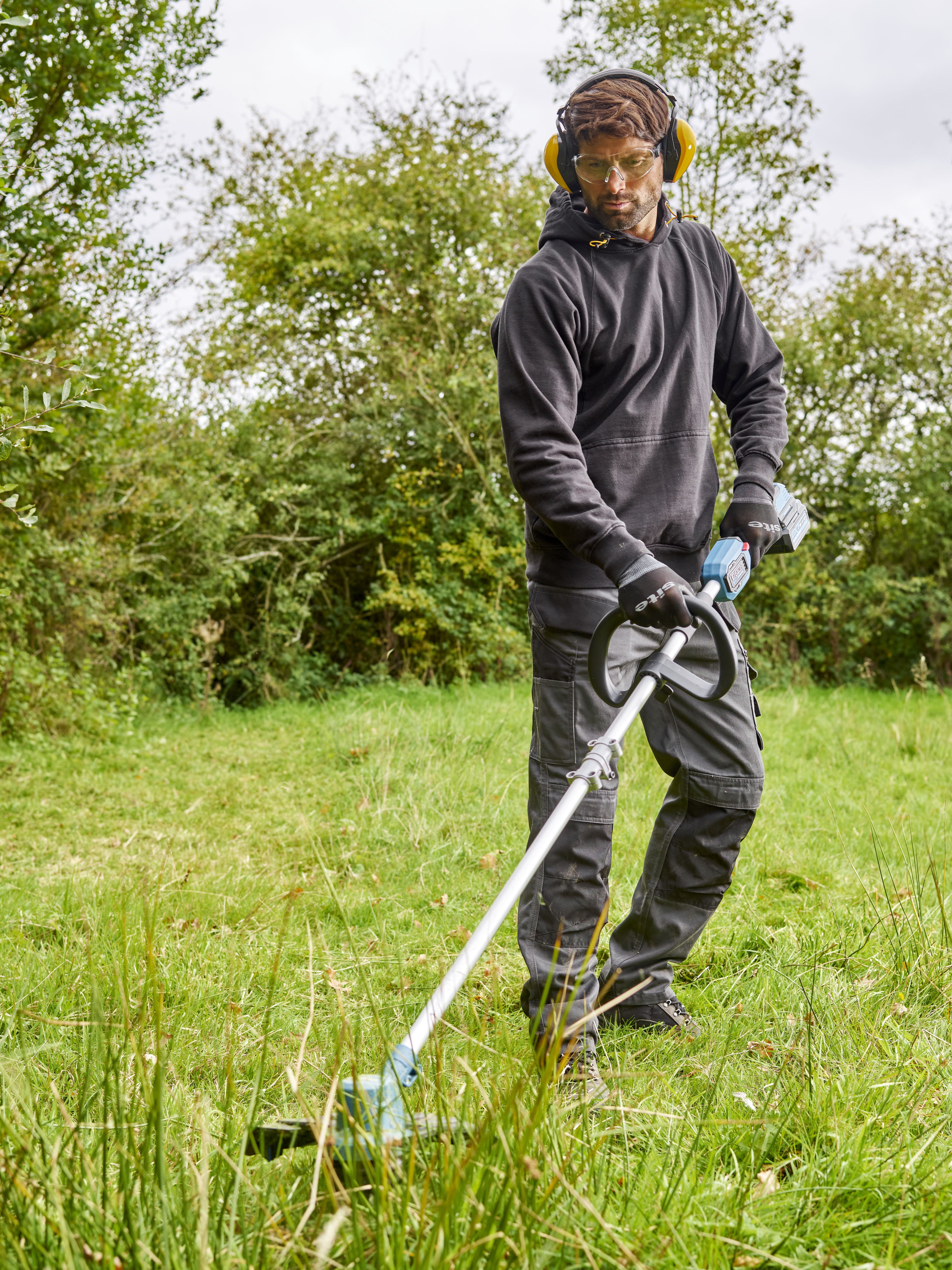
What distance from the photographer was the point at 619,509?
242 cm

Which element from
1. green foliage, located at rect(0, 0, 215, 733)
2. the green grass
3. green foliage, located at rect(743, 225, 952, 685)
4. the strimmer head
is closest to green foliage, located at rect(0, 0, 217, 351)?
green foliage, located at rect(0, 0, 215, 733)

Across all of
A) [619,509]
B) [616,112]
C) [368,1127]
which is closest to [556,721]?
[619,509]

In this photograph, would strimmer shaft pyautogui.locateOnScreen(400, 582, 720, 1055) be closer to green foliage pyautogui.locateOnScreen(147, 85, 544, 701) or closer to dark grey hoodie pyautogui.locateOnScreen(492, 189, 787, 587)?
dark grey hoodie pyautogui.locateOnScreen(492, 189, 787, 587)

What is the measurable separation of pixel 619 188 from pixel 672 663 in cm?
111

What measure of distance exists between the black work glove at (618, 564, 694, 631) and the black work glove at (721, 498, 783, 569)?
532 millimetres

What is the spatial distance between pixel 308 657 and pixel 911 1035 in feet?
25.4

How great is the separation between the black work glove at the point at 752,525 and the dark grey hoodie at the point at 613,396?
0.06 m

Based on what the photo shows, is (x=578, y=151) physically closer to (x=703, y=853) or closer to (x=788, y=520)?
(x=788, y=520)

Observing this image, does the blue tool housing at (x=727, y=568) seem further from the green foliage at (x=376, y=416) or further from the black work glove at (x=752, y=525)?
the green foliage at (x=376, y=416)

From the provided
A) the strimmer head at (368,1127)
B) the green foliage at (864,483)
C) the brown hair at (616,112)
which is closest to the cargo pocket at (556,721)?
the strimmer head at (368,1127)

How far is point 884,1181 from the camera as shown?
1571 millimetres

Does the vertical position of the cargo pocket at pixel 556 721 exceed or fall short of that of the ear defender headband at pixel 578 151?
it falls short

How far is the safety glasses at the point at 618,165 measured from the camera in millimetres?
2359

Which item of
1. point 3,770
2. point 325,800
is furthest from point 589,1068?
point 3,770
